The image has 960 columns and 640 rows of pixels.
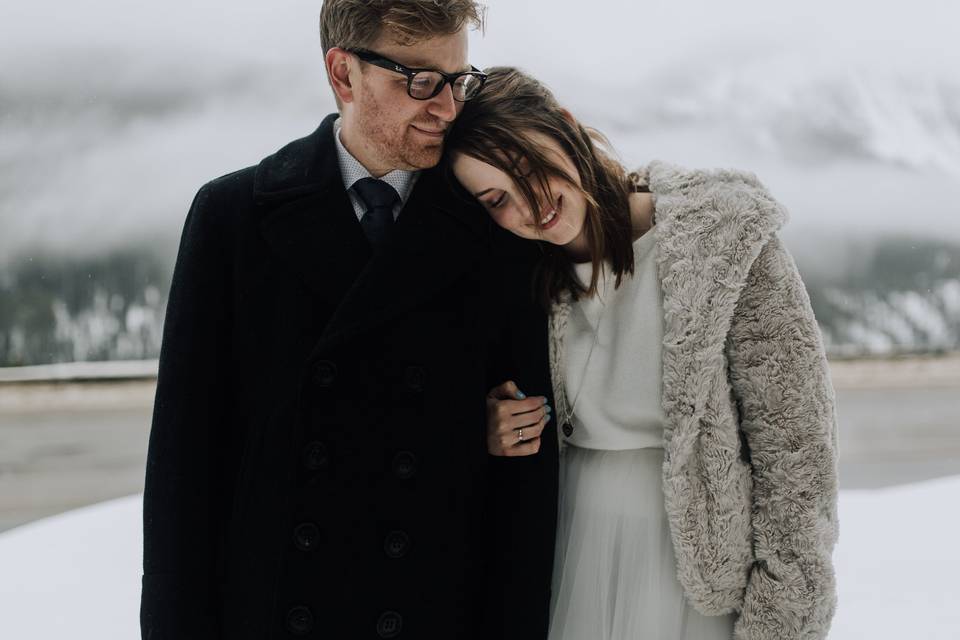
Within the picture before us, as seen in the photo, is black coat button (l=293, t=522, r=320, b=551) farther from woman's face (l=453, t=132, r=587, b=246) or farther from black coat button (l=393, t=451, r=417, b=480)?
woman's face (l=453, t=132, r=587, b=246)

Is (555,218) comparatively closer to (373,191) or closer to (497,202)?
(497,202)

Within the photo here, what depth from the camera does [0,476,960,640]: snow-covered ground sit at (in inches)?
71.9

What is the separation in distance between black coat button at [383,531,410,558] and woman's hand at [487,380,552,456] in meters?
0.16

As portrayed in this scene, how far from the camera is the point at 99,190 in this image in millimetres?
3441

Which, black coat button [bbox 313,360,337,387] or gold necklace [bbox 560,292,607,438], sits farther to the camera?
gold necklace [bbox 560,292,607,438]

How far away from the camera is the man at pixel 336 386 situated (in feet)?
3.31

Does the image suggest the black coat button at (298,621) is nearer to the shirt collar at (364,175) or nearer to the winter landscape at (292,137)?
the shirt collar at (364,175)

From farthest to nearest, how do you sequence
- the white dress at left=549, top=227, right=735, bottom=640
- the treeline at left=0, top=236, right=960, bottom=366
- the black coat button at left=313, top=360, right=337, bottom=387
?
the treeline at left=0, top=236, right=960, bottom=366
the white dress at left=549, top=227, right=735, bottom=640
the black coat button at left=313, top=360, right=337, bottom=387

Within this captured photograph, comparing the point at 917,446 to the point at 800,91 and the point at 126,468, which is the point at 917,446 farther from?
the point at 126,468

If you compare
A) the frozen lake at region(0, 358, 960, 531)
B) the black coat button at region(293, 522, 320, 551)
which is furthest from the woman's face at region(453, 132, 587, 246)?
the frozen lake at region(0, 358, 960, 531)

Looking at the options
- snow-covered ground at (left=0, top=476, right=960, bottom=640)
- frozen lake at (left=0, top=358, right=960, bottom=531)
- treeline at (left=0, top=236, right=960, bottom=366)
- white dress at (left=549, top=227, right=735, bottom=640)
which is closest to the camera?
white dress at (left=549, top=227, right=735, bottom=640)

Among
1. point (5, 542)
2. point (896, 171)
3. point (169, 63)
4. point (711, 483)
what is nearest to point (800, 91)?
point (896, 171)

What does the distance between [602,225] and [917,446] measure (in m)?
3.74

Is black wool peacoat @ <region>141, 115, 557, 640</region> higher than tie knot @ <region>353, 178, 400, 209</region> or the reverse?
the reverse
